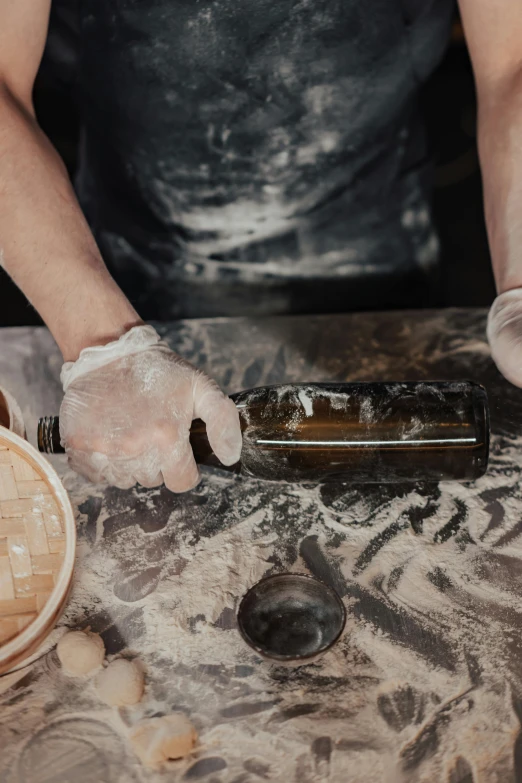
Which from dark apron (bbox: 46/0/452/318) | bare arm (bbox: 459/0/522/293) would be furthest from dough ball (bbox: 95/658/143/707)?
dark apron (bbox: 46/0/452/318)

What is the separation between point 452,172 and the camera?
12.9ft

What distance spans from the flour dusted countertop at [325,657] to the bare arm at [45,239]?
33 cm

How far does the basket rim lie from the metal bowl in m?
0.28

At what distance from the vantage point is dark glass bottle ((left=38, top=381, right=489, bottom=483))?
3.88 feet

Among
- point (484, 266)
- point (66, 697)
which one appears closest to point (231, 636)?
point (66, 697)

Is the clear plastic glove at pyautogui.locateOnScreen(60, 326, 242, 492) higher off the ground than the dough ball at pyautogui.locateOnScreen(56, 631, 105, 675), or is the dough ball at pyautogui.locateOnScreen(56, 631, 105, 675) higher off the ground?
the clear plastic glove at pyautogui.locateOnScreen(60, 326, 242, 492)

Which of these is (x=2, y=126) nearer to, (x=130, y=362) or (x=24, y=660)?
(x=130, y=362)

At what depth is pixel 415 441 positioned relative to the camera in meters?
1.19

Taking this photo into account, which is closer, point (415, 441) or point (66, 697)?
point (66, 697)

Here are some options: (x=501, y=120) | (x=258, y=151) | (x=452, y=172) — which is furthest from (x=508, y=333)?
(x=452, y=172)

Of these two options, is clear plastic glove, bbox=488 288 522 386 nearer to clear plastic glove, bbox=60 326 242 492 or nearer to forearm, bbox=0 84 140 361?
clear plastic glove, bbox=60 326 242 492

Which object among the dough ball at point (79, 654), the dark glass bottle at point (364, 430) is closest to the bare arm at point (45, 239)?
the dark glass bottle at point (364, 430)

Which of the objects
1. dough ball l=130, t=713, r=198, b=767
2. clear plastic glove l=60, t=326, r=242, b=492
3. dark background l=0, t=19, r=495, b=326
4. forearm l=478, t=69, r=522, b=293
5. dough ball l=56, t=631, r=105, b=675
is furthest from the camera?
dark background l=0, t=19, r=495, b=326

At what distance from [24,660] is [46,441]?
14.7 inches
